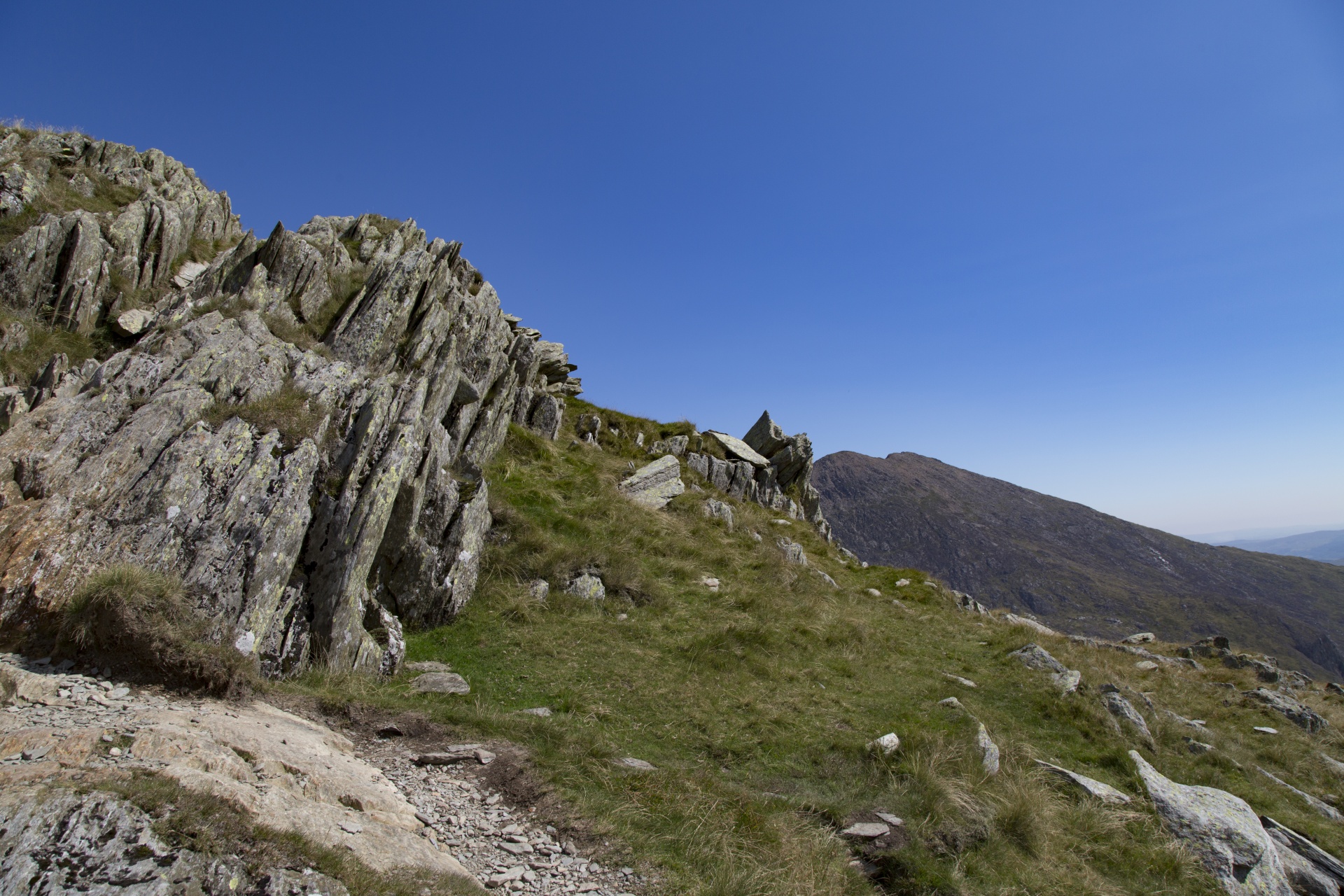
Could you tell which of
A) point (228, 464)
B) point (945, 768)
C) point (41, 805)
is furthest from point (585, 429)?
point (41, 805)

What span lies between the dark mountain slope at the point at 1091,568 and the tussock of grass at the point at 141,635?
400ft

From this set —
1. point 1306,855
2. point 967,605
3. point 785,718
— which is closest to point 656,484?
point 785,718

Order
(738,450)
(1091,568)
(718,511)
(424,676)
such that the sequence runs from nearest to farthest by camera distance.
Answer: (424,676), (718,511), (738,450), (1091,568)

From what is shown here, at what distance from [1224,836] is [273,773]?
13.9m

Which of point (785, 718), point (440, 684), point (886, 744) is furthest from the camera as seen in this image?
point (785, 718)

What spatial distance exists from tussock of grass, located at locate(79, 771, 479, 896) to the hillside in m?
0.04

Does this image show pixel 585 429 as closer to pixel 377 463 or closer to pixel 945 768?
pixel 377 463

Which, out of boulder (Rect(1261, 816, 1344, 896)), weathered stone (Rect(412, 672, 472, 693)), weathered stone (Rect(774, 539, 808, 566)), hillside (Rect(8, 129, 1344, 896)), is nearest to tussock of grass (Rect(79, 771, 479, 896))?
hillside (Rect(8, 129, 1344, 896))

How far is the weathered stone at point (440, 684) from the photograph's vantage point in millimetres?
10891

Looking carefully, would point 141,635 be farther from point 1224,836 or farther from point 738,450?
point 738,450

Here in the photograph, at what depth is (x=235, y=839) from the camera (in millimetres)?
4691

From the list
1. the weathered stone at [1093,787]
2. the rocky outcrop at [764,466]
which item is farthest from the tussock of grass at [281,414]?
the rocky outcrop at [764,466]

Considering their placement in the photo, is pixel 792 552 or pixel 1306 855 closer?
pixel 1306 855

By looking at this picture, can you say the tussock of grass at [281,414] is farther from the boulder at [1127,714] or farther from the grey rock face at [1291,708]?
the grey rock face at [1291,708]
